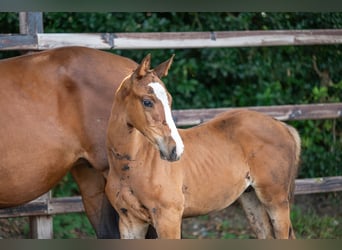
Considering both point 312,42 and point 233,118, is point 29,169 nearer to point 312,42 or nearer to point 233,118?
point 233,118

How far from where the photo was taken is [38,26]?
3.77 metres

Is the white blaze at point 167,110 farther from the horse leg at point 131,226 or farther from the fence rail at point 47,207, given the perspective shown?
the fence rail at point 47,207

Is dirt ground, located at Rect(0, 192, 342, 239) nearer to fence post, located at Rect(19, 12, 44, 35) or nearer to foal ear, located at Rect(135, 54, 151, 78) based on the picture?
fence post, located at Rect(19, 12, 44, 35)

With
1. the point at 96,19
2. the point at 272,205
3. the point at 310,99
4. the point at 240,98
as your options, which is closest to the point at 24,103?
the point at 272,205

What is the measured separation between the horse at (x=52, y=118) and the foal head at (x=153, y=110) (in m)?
0.51

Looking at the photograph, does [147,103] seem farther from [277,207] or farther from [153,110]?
[277,207]

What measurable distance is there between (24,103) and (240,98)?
128 inches

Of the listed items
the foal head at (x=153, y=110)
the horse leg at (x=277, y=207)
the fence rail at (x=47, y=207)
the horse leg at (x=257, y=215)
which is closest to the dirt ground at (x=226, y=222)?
the fence rail at (x=47, y=207)

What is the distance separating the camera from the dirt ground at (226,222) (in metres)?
4.92

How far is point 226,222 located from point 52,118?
2.72 meters

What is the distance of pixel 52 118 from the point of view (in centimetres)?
293

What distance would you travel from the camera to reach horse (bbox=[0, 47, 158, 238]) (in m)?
2.88

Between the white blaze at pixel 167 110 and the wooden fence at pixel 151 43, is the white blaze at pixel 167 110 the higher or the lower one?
the higher one

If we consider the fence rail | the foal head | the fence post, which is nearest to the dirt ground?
the fence rail
